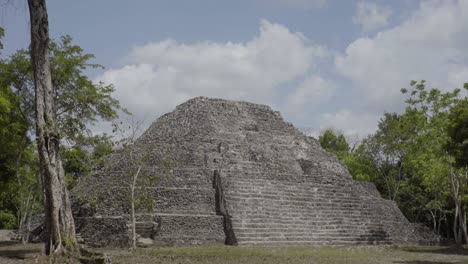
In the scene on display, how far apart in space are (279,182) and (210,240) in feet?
15.6

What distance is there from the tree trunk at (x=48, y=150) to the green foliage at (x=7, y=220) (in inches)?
1056

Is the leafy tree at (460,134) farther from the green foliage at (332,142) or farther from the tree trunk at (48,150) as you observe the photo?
the green foliage at (332,142)

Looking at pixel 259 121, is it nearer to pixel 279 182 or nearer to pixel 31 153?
pixel 279 182

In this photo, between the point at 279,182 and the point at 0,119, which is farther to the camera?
the point at 279,182

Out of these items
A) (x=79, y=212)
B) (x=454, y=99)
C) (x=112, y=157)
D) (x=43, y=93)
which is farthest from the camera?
(x=112, y=157)

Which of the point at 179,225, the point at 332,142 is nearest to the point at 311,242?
the point at 179,225

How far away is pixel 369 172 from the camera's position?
34.8 metres

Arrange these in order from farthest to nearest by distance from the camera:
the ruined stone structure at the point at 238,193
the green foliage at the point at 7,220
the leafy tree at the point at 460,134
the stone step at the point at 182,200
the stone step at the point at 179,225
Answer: the green foliage at the point at 7,220, the stone step at the point at 182,200, the ruined stone structure at the point at 238,193, the stone step at the point at 179,225, the leafy tree at the point at 460,134

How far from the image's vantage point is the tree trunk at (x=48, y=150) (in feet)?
31.3

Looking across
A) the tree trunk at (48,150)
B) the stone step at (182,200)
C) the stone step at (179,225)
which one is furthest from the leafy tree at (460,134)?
the tree trunk at (48,150)

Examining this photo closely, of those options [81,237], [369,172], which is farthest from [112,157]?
[369,172]

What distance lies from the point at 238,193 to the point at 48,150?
9.58 m

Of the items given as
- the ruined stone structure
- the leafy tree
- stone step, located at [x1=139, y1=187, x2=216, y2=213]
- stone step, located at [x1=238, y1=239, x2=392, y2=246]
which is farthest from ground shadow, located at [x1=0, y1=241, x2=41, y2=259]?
the leafy tree

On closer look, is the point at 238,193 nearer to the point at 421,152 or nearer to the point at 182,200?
the point at 182,200
